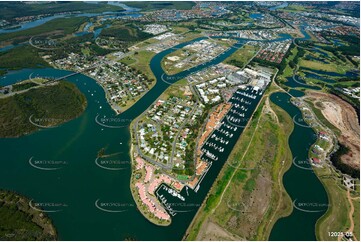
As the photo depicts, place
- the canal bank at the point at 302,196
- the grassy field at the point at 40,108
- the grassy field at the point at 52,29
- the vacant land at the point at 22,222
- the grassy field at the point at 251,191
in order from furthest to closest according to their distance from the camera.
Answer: the grassy field at the point at 52,29 < the grassy field at the point at 40,108 < the canal bank at the point at 302,196 < the grassy field at the point at 251,191 < the vacant land at the point at 22,222

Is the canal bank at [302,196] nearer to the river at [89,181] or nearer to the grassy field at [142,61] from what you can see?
the river at [89,181]

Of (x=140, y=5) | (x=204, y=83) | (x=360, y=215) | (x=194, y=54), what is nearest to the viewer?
(x=360, y=215)

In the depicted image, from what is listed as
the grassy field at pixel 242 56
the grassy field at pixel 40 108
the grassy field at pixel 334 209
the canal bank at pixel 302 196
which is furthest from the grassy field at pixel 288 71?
the grassy field at pixel 40 108

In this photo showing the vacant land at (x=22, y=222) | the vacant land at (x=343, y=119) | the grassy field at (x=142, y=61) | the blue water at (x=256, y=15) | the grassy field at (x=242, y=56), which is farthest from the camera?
the blue water at (x=256, y=15)

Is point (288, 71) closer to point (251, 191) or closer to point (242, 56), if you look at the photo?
point (242, 56)

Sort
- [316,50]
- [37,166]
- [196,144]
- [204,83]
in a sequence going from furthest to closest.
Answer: [316,50]
[204,83]
[196,144]
[37,166]

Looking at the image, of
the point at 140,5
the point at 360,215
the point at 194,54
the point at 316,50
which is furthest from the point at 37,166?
the point at 140,5

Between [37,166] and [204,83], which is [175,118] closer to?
[204,83]
